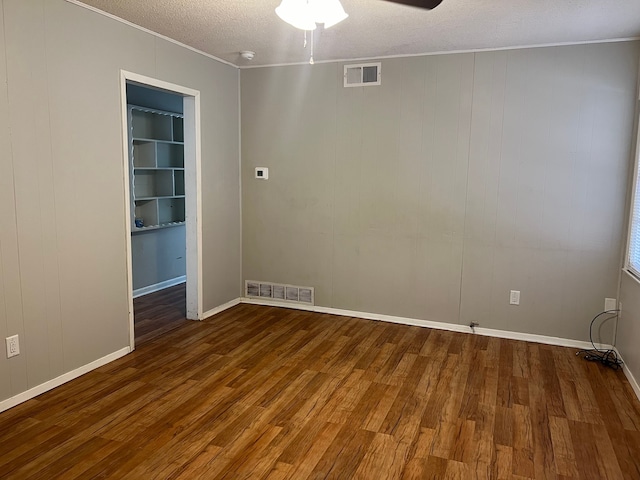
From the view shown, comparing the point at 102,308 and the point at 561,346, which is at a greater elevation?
the point at 102,308

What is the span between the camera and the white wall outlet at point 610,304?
3838 mm

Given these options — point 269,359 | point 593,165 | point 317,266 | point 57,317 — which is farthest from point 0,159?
point 593,165

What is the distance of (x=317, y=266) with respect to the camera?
485 cm

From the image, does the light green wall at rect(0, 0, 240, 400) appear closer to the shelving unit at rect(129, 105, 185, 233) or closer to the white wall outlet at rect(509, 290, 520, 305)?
the shelving unit at rect(129, 105, 185, 233)

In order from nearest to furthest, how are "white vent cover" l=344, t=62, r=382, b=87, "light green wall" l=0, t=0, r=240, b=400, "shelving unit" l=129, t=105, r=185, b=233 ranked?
"light green wall" l=0, t=0, r=240, b=400 → "white vent cover" l=344, t=62, r=382, b=87 → "shelving unit" l=129, t=105, r=185, b=233

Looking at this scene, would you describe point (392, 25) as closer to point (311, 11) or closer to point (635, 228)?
point (311, 11)

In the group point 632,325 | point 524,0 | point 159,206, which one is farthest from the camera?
point 159,206

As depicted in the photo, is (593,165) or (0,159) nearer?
(0,159)

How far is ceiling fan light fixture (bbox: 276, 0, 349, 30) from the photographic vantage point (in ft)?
7.48

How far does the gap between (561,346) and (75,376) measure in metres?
3.81

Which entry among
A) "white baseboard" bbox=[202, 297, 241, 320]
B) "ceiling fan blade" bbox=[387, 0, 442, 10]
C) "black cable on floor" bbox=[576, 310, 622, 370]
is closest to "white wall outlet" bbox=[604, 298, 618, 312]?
"black cable on floor" bbox=[576, 310, 622, 370]

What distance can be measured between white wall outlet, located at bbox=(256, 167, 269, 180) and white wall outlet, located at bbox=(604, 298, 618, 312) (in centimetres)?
331

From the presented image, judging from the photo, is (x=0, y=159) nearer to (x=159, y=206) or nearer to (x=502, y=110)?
(x=159, y=206)

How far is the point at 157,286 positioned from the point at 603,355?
15.3 feet
